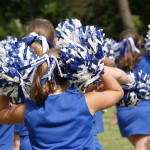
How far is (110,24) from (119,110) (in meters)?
21.2

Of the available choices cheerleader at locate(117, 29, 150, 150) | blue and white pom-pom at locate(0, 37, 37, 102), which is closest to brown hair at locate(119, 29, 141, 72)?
cheerleader at locate(117, 29, 150, 150)

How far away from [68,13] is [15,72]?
22348mm

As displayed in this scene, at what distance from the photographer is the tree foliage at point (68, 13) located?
71.0 feet

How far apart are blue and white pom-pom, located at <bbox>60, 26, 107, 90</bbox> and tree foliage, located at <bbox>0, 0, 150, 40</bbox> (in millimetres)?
16091

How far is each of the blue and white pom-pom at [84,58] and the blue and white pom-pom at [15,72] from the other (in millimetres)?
302

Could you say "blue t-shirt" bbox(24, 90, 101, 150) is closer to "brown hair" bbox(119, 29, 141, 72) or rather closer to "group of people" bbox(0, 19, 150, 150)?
"group of people" bbox(0, 19, 150, 150)

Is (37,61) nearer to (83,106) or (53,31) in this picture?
(83,106)

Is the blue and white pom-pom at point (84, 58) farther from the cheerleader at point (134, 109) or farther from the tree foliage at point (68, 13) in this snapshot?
the tree foliage at point (68, 13)

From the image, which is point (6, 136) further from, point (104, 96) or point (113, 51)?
point (113, 51)

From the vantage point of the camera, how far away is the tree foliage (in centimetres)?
2164

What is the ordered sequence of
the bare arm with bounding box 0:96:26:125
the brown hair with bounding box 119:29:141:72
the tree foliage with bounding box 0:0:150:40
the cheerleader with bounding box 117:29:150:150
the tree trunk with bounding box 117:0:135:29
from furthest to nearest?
the tree trunk with bounding box 117:0:135:29 → the tree foliage with bounding box 0:0:150:40 → the brown hair with bounding box 119:29:141:72 → the cheerleader with bounding box 117:29:150:150 → the bare arm with bounding box 0:96:26:125

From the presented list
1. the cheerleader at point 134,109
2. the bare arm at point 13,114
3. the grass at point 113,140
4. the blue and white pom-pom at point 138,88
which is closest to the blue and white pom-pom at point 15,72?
the bare arm at point 13,114

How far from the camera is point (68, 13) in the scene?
973 inches

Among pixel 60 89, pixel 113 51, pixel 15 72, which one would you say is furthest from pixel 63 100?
pixel 113 51
